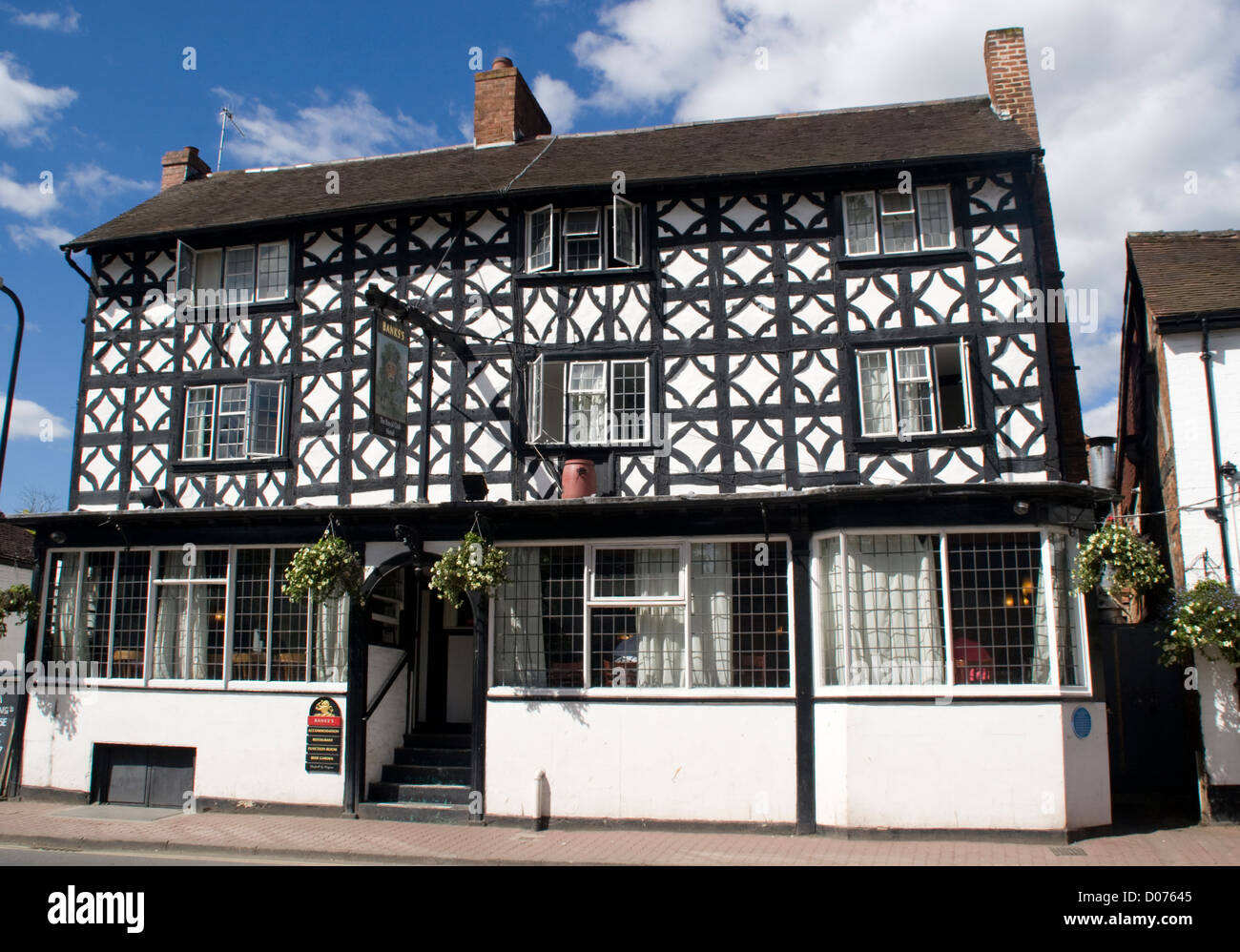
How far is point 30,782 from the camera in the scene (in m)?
15.1

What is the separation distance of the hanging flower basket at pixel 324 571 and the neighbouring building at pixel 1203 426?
10.7m

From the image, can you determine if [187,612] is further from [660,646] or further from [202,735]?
[660,646]

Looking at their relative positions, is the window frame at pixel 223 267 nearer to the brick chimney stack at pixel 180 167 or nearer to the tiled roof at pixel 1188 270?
the brick chimney stack at pixel 180 167

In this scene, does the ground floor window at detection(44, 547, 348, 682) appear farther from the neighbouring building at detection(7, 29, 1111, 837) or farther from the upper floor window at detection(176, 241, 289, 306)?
the upper floor window at detection(176, 241, 289, 306)

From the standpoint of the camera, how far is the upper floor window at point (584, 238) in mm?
15180

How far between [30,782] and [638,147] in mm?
13730

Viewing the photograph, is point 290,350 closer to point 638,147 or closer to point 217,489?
point 217,489

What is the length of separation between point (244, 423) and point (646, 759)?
27.4 feet

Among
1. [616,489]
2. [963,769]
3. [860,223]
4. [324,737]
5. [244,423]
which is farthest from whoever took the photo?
[244,423]

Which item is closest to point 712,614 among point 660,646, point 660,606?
point 660,606

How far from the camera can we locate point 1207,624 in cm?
1226
